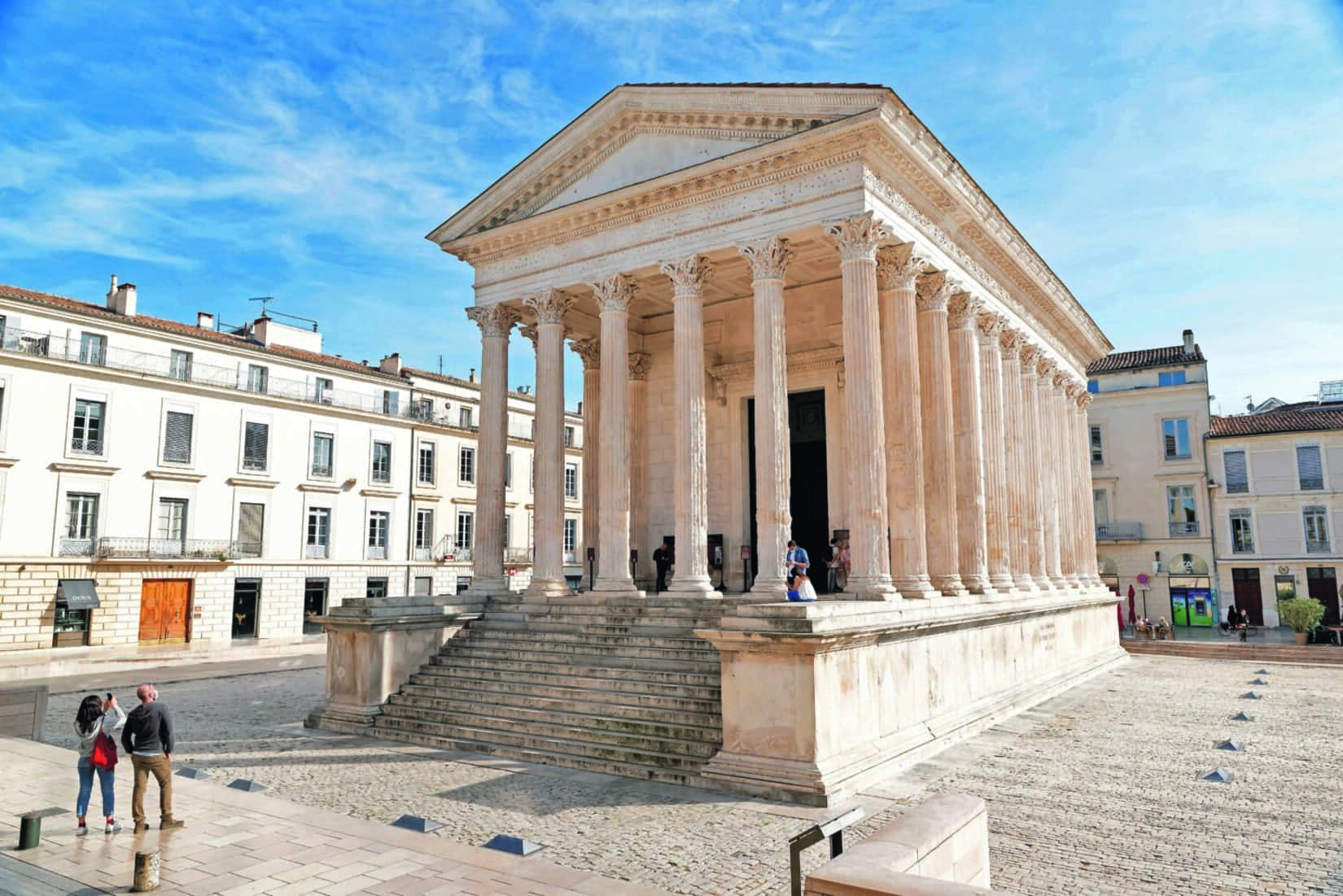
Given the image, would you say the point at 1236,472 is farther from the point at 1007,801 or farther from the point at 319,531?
the point at 319,531

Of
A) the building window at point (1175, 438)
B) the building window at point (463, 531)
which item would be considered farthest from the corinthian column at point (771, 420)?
the building window at point (1175, 438)

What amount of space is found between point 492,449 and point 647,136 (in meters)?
6.96

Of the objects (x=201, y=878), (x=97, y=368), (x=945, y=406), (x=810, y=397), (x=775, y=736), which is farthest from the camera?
(x=97, y=368)

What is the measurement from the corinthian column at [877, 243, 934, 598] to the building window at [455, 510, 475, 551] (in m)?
29.6

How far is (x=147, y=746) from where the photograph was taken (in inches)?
319

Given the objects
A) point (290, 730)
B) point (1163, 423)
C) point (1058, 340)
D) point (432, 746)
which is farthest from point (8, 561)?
point (1163, 423)

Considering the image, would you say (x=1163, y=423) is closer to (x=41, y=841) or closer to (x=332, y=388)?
(x=332, y=388)

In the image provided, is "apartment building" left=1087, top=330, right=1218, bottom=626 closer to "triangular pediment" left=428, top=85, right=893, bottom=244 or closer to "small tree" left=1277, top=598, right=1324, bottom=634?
"small tree" left=1277, top=598, right=1324, bottom=634

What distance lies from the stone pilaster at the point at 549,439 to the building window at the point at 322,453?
71.7 ft

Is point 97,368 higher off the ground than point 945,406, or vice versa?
point 97,368

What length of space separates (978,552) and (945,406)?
2854mm

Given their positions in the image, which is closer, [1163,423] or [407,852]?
[407,852]

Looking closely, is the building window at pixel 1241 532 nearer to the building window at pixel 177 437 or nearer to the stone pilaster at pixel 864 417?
the stone pilaster at pixel 864 417

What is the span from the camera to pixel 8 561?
91.6 ft
